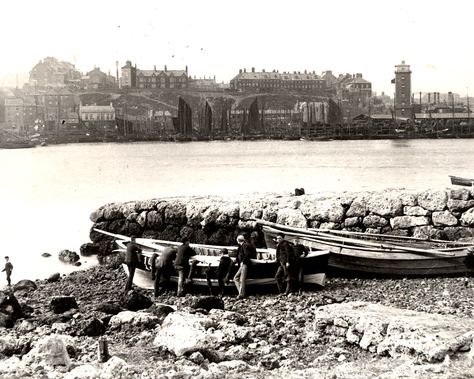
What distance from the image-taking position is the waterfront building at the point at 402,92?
17825cm

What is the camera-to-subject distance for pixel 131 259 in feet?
48.7

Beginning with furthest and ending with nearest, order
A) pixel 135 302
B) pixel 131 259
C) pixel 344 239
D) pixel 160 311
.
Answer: pixel 344 239 < pixel 131 259 < pixel 135 302 < pixel 160 311

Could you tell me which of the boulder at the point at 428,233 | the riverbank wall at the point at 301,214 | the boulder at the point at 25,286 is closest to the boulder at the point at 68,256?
the riverbank wall at the point at 301,214

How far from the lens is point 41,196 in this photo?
51.0m

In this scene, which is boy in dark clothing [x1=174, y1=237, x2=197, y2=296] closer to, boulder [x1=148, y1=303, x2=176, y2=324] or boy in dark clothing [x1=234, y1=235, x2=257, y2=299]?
boy in dark clothing [x1=234, y1=235, x2=257, y2=299]

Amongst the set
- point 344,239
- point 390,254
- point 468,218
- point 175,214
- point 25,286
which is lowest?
point 25,286

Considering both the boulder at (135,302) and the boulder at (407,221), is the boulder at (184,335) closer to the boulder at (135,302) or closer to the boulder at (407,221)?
the boulder at (135,302)

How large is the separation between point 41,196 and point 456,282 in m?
42.5

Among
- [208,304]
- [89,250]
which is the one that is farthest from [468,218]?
[89,250]

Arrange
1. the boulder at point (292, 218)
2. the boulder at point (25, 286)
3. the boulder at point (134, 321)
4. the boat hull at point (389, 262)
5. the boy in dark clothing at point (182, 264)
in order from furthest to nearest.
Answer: the boulder at point (292, 218) < the boulder at point (25, 286) < the boat hull at point (389, 262) < the boy in dark clothing at point (182, 264) < the boulder at point (134, 321)

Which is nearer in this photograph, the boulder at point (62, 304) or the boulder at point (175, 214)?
the boulder at point (62, 304)

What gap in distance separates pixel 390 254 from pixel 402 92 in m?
172

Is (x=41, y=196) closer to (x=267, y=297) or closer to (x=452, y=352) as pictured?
(x=267, y=297)

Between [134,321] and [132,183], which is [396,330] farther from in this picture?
[132,183]
